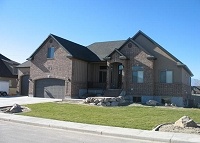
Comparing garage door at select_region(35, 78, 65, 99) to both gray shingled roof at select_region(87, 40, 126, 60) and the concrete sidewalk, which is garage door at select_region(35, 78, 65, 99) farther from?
the concrete sidewalk

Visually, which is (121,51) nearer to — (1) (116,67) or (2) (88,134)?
(1) (116,67)

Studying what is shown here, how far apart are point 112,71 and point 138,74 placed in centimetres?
360

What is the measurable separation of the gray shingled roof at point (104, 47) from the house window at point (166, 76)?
26.6 feet

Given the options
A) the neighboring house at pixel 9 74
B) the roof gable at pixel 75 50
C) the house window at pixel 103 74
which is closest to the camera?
the roof gable at pixel 75 50

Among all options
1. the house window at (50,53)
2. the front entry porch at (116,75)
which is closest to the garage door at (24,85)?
the house window at (50,53)

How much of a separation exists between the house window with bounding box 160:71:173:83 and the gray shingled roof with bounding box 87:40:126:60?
26.6 ft

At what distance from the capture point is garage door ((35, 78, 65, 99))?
3138 centimetres

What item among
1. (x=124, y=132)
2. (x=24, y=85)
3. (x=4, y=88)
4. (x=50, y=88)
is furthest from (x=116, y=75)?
(x=124, y=132)

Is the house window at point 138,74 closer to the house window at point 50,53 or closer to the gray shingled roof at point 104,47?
the gray shingled roof at point 104,47

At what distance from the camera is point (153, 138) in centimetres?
1064

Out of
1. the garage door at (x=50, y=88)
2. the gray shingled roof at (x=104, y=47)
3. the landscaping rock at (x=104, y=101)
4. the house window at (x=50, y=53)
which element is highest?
the gray shingled roof at (x=104, y=47)

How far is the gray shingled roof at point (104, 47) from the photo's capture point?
34.6 m

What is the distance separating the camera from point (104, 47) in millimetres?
→ 36344

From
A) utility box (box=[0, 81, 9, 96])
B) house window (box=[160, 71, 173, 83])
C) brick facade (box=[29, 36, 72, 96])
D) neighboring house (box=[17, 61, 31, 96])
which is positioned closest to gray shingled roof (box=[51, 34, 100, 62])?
brick facade (box=[29, 36, 72, 96])
